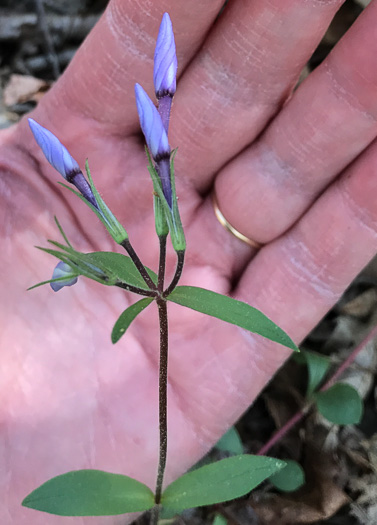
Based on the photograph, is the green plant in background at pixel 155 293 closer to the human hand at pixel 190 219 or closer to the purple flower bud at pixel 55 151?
the purple flower bud at pixel 55 151

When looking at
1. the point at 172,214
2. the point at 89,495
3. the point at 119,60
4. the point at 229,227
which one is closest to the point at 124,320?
the point at 172,214

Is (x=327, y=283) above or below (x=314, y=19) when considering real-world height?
below

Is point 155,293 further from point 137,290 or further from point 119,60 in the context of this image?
point 119,60

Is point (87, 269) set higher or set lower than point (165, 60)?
lower

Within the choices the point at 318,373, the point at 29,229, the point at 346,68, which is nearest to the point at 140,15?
the point at 346,68

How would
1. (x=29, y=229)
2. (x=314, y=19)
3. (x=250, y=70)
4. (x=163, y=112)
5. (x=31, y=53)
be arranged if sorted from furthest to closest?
(x=31, y=53)
(x=29, y=229)
(x=250, y=70)
(x=314, y=19)
(x=163, y=112)

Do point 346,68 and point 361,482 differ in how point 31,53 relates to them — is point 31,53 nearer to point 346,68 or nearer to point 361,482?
point 346,68
